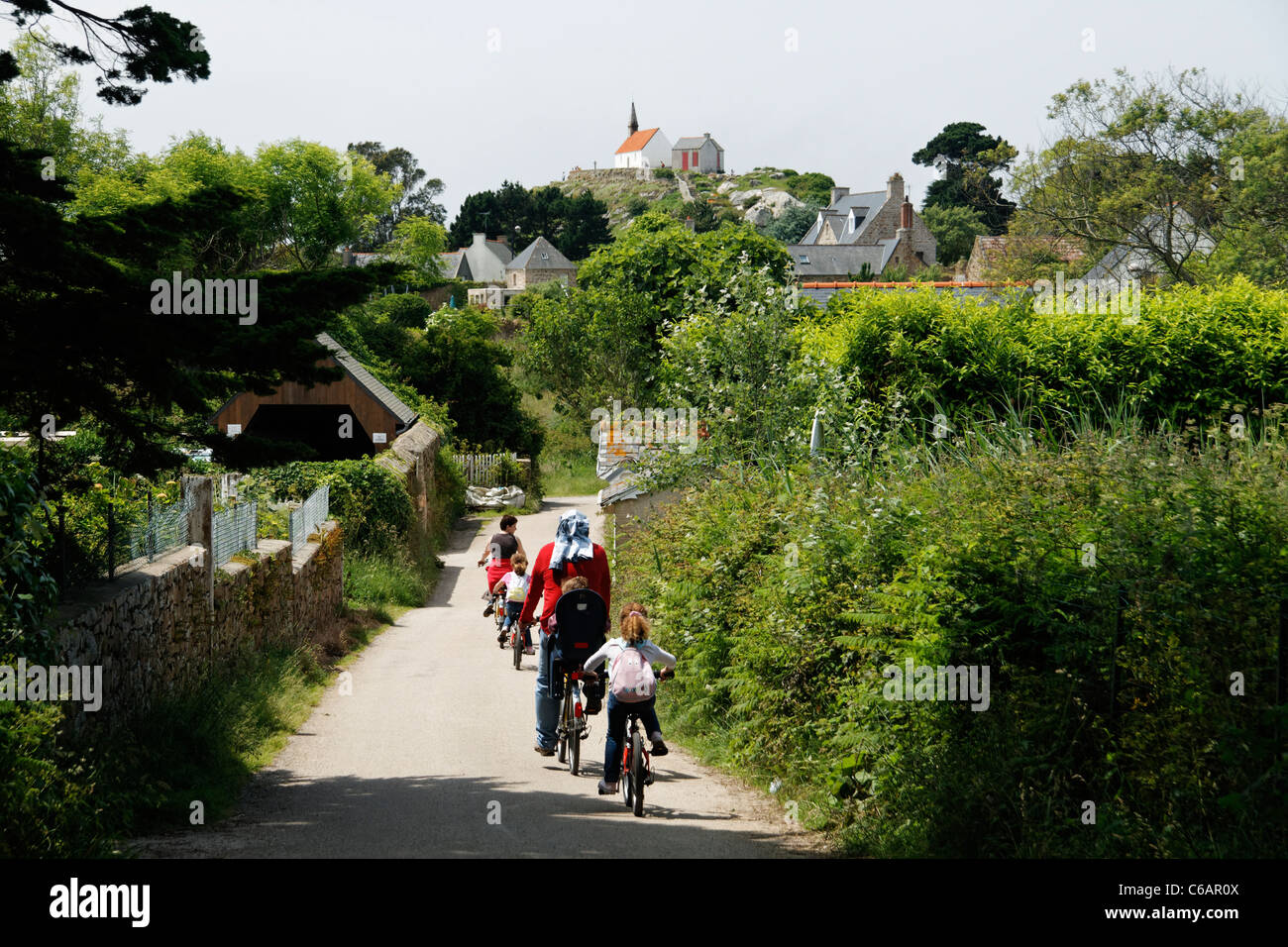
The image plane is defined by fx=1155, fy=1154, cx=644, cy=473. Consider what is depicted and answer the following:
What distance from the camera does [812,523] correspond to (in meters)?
9.35

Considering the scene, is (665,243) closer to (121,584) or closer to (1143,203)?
(1143,203)

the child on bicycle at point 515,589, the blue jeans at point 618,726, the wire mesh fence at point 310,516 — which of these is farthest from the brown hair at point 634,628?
the wire mesh fence at point 310,516

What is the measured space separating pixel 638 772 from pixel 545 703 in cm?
210

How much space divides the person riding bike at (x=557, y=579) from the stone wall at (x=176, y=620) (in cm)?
314

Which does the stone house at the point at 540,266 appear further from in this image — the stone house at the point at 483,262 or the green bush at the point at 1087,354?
the green bush at the point at 1087,354

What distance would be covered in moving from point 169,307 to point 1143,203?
3115 centimetres

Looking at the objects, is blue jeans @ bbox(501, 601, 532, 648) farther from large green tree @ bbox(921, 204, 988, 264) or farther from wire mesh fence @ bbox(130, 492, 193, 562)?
large green tree @ bbox(921, 204, 988, 264)

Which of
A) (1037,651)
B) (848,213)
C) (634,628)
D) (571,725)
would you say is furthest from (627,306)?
(848,213)

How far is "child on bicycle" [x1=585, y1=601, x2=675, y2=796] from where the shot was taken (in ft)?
27.8

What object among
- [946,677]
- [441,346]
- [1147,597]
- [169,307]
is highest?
[441,346]

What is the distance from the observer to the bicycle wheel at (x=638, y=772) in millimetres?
8188

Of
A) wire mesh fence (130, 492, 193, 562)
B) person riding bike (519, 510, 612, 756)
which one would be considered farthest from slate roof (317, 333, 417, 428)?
person riding bike (519, 510, 612, 756)

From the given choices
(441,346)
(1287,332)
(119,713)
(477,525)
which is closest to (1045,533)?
(119,713)

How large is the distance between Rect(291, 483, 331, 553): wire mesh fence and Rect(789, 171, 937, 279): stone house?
62885 mm
